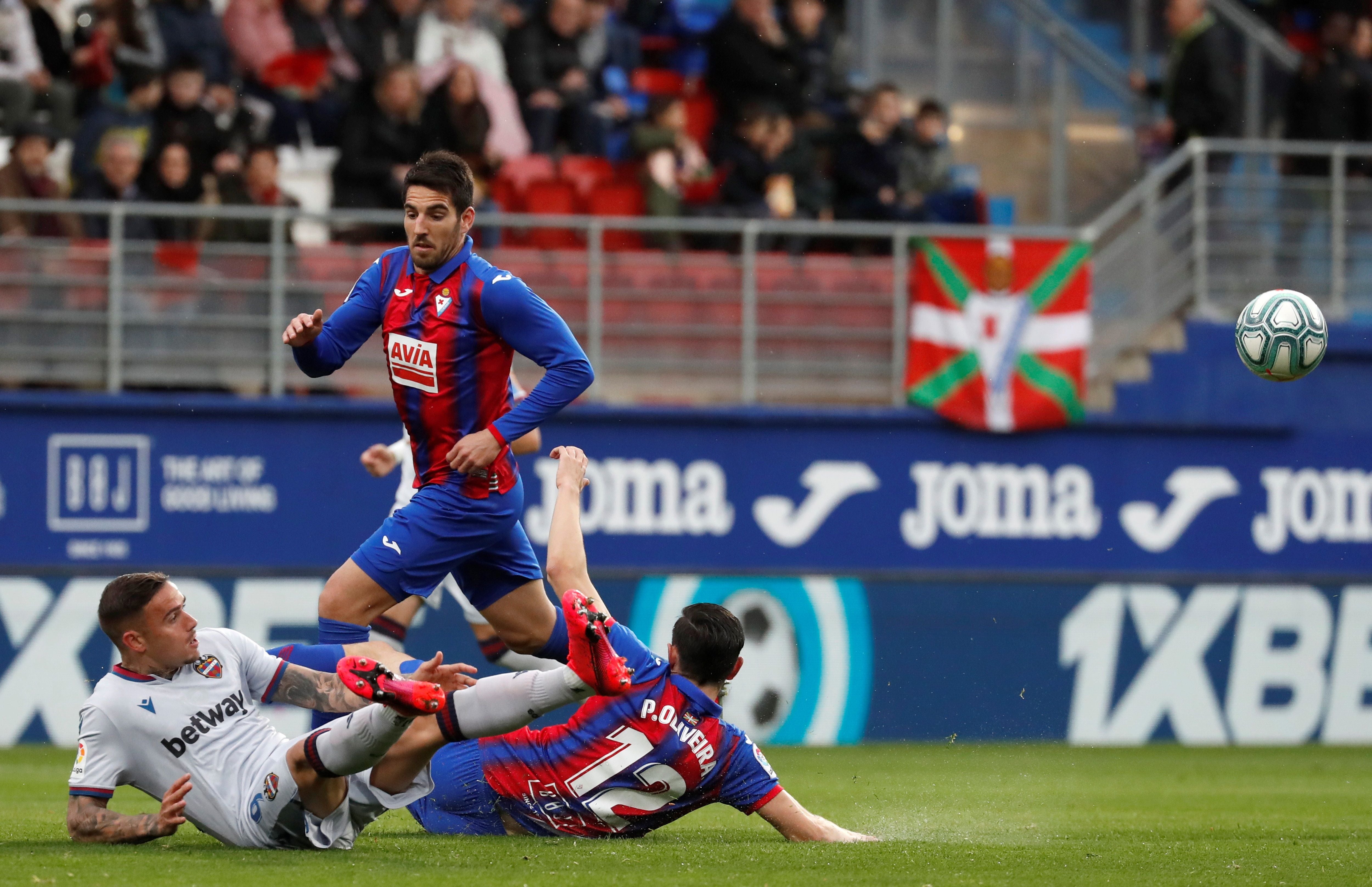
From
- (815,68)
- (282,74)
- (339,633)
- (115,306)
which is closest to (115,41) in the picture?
(282,74)

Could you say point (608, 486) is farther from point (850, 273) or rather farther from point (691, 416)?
point (850, 273)

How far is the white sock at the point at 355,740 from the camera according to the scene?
5395 mm

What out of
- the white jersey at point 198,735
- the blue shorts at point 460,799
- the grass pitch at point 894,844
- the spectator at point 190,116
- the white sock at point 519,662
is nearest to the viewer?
the grass pitch at point 894,844

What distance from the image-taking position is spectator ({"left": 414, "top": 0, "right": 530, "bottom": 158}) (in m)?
13.6

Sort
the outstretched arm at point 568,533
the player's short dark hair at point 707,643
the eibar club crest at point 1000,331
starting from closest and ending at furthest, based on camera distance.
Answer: the player's short dark hair at point 707,643 → the outstretched arm at point 568,533 → the eibar club crest at point 1000,331

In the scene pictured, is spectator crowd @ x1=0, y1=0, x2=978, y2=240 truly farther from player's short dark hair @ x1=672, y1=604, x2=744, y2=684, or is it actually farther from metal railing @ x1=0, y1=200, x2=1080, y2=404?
player's short dark hair @ x1=672, y1=604, x2=744, y2=684

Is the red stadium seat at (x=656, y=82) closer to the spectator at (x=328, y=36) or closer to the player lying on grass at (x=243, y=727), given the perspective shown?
the spectator at (x=328, y=36)

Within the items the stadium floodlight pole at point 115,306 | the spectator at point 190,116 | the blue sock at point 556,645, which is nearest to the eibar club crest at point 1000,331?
the spectator at point 190,116

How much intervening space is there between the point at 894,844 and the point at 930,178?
8.53 m

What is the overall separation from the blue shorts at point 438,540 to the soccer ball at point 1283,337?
360cm

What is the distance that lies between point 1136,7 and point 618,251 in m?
6.35

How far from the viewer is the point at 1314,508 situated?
1349 cm

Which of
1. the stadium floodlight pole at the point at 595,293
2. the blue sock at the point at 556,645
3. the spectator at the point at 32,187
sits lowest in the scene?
the blue sock at the point at 556,645

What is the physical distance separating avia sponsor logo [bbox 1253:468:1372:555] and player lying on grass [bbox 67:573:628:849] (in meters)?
8.93
